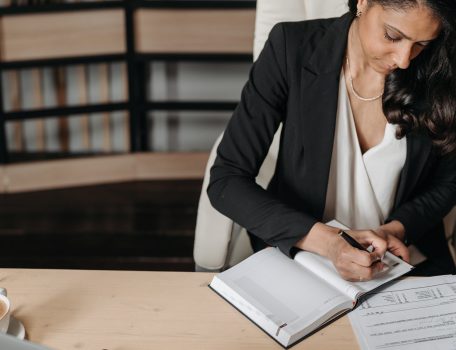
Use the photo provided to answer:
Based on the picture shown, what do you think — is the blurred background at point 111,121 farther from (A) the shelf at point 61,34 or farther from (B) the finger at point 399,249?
(B) the finger at point 399,249

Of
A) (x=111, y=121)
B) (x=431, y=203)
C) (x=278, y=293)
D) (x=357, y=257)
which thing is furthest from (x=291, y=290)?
(x=111, y=121)

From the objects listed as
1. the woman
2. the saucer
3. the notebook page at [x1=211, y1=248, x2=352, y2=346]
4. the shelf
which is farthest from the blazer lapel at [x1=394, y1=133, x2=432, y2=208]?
the shelf

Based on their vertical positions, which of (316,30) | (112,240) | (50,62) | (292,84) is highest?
(316,30)

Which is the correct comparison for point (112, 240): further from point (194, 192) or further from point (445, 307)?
point (445, 307)

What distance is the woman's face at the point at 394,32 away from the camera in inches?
48.8

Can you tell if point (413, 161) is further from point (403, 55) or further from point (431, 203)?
point (403, 55)

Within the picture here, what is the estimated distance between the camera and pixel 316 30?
4.98 feet

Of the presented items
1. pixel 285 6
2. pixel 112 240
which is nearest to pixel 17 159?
pixel 112 240

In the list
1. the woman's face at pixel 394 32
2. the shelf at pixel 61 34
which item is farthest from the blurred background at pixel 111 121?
the woman's face at pixel 394 32

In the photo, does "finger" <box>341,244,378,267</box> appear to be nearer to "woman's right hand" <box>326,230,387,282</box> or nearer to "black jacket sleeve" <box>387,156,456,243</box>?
"woman's right hand" <box>326,230,387,282</box>

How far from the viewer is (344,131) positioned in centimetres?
149

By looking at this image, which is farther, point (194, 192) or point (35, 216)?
point (194, 192)

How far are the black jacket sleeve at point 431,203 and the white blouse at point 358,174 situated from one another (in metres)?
0.05

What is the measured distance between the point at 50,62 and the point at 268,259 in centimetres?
199
